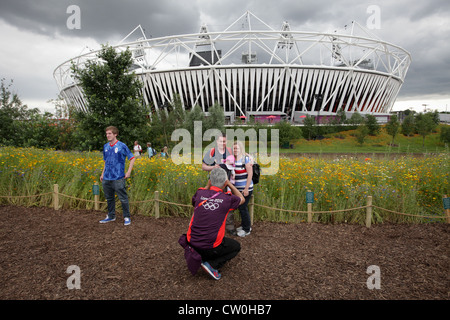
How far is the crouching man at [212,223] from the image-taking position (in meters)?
3.06

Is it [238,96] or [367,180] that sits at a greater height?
[238,96]

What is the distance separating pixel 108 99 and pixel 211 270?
11.8 meters

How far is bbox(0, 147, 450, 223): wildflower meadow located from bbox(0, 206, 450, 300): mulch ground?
1.67 feet

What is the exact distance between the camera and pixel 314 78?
45.5m

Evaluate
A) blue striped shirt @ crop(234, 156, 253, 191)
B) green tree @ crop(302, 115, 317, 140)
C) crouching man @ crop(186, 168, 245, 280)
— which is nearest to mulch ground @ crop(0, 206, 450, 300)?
crouching man @ crop(186, 168, 245, 280)

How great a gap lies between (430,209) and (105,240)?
269 inches

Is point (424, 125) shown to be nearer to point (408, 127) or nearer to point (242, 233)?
point (408, 127)

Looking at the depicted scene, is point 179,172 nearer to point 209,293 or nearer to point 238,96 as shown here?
point 209,293

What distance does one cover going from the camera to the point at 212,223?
10.0ft

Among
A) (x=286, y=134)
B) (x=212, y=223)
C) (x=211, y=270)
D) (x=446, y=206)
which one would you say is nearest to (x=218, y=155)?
(x=212, y=223)

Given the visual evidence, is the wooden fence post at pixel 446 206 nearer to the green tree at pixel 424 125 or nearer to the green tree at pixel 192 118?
the green tree at pixel 192 118
